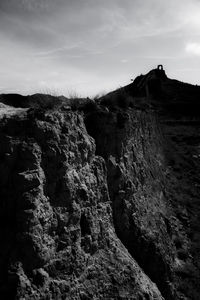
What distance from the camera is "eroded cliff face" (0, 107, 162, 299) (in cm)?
761

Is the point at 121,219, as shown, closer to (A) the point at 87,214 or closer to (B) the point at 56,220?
(A) the point at 87,214

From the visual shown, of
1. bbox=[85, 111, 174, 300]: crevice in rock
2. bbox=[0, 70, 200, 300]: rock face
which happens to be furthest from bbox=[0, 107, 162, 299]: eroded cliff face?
bbox=[85, 111, 174, 300]: crevice in rock

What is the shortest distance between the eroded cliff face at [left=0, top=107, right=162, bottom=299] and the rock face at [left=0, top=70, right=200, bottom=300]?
20 millimetres

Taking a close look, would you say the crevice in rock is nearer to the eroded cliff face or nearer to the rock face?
the rock face

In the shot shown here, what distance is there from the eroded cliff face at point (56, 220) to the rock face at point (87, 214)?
20 mm

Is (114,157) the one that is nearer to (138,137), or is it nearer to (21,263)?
(138,137)

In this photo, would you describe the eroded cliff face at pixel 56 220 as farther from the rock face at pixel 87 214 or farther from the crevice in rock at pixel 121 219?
the crevice in rock at pixel 121 219

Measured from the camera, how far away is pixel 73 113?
9938 millimetres

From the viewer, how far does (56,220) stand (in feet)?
27.4

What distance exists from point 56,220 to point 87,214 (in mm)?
1138

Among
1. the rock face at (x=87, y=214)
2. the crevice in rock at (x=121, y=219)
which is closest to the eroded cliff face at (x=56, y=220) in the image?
the rock face at (x=87, y=214)

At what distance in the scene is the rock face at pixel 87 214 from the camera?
7.75 metres

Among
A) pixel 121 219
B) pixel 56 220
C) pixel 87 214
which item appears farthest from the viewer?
pixel 121 219

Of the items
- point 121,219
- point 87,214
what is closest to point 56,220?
point 87,214
